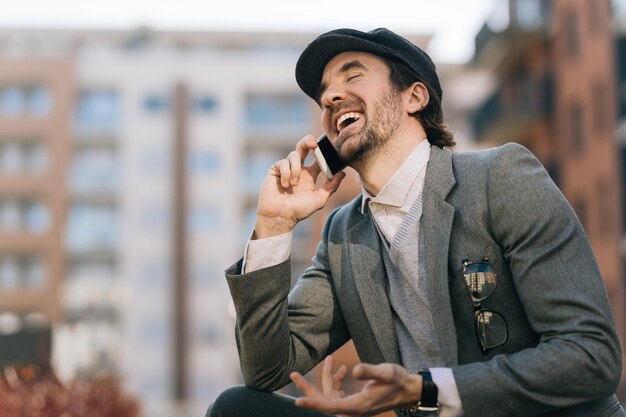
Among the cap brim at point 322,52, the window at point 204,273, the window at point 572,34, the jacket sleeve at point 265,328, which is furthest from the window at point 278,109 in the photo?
the jacket sleeve at point 265,328

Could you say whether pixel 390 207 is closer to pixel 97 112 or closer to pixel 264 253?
pixel 264 253

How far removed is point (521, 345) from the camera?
9.39 ft

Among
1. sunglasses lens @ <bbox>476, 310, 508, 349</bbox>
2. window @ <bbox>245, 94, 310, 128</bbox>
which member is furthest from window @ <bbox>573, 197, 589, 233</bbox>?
window @ <bbox>245, 94, 310, 128</bbox>

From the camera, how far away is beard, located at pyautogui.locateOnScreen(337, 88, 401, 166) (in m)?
3.25

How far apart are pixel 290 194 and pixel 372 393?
103 cm

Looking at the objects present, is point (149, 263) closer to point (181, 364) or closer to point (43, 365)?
point (181, 364)

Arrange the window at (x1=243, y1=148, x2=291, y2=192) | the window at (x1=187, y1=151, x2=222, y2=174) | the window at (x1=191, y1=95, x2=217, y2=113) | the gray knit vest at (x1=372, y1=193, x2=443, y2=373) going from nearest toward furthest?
the gray knit vest at (x1=372, y1=193, x2=443, y2=373) < the window at (x1=243, y1=148, x2=291, y2=192) < the window at (x1=187, y1=151, x2=222, y2=174) < the window at (x1=191, y1=95, x2=217, y2=113)

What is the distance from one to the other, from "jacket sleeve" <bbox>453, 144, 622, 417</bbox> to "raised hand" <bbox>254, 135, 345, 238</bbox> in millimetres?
767

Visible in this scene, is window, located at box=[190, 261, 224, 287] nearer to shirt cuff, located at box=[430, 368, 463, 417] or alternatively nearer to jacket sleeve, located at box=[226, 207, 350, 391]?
jacket sleeve, located at box=[226, 207, 350, 391]

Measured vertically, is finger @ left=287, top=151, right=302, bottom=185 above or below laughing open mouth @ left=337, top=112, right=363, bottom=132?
below

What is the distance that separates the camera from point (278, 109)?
59969 mm

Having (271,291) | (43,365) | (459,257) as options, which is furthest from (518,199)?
(43,365)

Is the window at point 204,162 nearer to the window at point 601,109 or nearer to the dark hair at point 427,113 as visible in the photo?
the window at point 601,109

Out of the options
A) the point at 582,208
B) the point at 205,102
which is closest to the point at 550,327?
the point at 582,208
